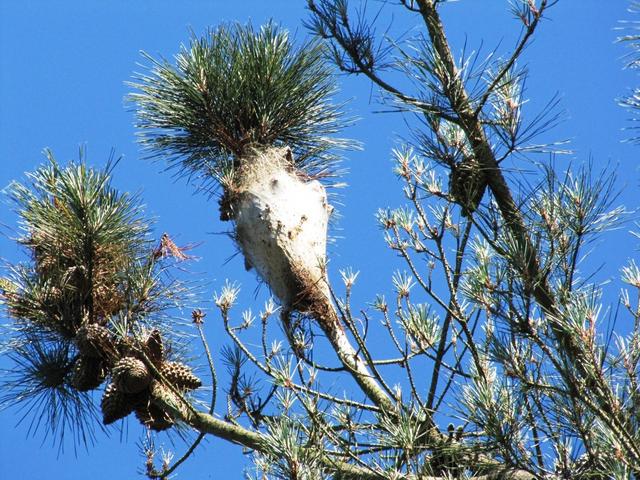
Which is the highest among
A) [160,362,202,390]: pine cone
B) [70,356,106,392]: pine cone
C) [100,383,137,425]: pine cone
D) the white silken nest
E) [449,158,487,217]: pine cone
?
the white silken nest

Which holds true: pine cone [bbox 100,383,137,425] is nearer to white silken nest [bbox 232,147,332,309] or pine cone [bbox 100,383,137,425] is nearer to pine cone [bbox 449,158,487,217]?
white silken nest [bbox 232,147,332,309]

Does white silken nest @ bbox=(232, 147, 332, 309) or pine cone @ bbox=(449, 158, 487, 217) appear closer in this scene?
pine cone @ bbox=(449, 158, 487, 217)

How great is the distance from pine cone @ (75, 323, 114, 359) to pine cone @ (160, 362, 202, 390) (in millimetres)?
212

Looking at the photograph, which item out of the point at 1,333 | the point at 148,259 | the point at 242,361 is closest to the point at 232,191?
the point at 148,259

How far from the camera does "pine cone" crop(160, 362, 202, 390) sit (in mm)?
3695

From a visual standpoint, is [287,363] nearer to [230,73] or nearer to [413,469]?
[413,469]

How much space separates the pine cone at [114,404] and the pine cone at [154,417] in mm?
50

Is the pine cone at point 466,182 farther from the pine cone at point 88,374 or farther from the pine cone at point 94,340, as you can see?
the pine cone at point 88,374

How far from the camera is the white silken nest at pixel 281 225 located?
3.95m

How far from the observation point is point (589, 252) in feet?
10.4

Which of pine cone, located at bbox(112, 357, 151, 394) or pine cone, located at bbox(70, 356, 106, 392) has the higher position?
pine cone, located at bbox(70, 356, 106, 392)

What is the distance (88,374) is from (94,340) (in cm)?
20

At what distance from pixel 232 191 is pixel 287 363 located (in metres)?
1.24

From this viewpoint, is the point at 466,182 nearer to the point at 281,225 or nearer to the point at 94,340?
the point at 281,225
